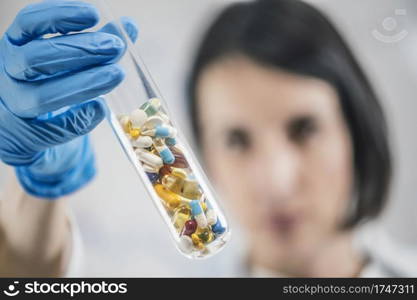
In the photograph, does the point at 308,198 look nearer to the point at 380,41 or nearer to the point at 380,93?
the point at 380,93

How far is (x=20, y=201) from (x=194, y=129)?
0.49 m

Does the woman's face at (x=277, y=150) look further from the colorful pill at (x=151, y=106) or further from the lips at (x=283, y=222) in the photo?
the colorful pill at (x=151, y=106)

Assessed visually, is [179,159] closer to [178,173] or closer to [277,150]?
[178,173]

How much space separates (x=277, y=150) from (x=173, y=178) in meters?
0.59

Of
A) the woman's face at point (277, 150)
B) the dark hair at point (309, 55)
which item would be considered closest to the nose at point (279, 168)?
the woman's face at point (277, 150)

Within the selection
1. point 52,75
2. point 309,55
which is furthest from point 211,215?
point 309,55

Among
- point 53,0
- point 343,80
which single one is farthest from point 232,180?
point 53,0

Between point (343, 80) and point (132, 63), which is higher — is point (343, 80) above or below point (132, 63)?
below

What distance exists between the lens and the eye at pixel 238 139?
1521mm

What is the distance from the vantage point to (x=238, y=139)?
1.53m

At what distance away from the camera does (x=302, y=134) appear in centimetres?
151

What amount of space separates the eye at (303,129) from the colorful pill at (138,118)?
0.62 m

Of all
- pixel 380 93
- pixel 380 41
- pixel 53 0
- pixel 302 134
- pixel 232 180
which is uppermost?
pixel 53 0

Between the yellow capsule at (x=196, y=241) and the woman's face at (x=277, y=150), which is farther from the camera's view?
the woman's face at (x=277, y=150)
